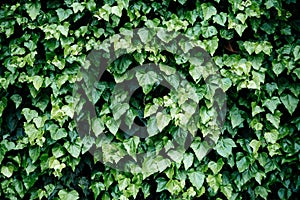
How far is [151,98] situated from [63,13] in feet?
2.45

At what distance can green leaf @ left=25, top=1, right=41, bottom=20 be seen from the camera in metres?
2.54

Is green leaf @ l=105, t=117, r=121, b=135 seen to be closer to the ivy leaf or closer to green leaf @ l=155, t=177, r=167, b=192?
green leaf @ l=155, t=177, r=167, b=192

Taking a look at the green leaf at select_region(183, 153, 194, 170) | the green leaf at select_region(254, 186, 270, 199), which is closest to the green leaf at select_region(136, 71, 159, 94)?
the green leaf at select_region(183, 153, 194, 170)

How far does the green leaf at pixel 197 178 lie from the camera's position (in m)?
2.53

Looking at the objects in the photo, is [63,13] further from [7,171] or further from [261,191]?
[261,191]

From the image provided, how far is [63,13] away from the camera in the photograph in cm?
253

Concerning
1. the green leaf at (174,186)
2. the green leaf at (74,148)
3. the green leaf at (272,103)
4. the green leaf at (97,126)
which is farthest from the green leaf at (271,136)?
the green leaf at (74,148)

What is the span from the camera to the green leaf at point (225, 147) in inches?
100

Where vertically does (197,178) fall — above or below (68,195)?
above

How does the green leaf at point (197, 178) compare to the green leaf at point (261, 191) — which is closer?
the green leaf at point (197, 178)

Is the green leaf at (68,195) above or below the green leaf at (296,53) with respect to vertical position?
below

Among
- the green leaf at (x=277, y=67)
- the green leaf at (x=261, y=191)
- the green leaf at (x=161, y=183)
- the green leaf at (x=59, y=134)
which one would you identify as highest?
the green leaf at (x=277, y=67)

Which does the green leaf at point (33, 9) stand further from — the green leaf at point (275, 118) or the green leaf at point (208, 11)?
the green leaf at point (275, 118)

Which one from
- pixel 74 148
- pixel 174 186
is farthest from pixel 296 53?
pixel 74 148
